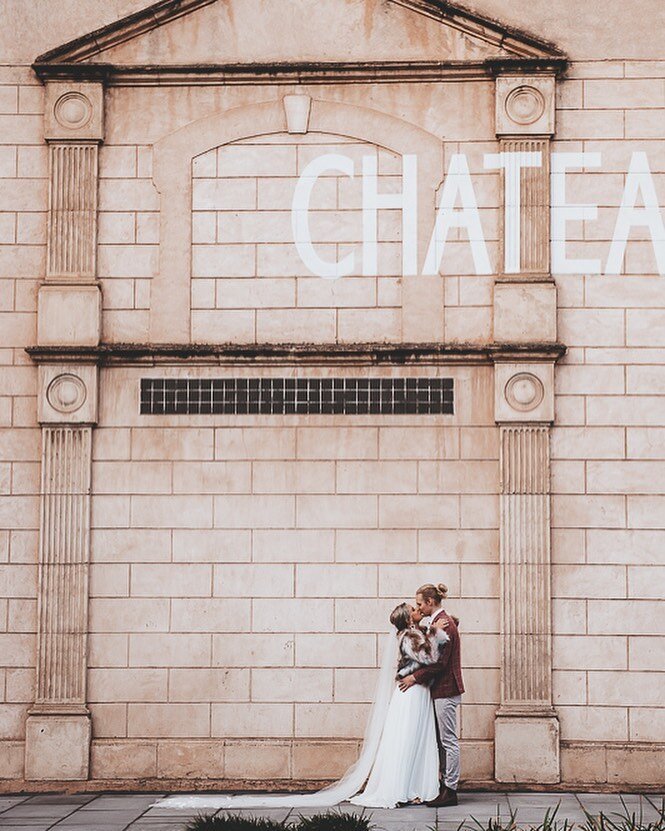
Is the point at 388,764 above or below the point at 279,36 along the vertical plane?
below

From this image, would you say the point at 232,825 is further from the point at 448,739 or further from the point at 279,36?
the point at 279,36

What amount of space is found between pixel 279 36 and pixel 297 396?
3.66 m

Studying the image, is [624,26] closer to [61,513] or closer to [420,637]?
[420,637]

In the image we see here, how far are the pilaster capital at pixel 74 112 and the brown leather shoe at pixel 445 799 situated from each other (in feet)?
23.4

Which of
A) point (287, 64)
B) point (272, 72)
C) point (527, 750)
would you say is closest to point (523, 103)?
point (287, 64)

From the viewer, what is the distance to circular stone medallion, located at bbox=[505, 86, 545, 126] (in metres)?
14.1

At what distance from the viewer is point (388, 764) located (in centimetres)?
1286

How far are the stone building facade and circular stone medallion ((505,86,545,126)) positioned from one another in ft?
0.09

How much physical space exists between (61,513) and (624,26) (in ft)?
24.2

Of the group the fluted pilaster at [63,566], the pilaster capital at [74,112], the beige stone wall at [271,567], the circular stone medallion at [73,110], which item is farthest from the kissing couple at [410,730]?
the circular stone medallion at [73,110]

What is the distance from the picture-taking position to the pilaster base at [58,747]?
1372 centimetres

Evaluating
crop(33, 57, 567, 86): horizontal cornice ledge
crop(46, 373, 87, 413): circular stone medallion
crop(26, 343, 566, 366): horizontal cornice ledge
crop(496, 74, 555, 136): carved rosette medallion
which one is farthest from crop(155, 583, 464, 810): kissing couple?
crop(33, 57, 567, 86): horizontal cornice ledge

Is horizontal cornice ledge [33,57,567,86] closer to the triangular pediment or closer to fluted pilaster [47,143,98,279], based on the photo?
the triangular pediment

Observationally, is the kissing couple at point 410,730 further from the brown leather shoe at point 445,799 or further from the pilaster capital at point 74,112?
the pilaster capital at point 74,112
